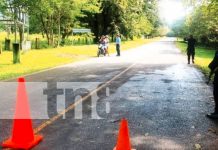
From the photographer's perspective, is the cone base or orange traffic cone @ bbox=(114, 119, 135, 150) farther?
the cone base

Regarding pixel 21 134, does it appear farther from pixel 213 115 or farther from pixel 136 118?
pixel 213 115

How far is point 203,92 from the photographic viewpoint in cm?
1320

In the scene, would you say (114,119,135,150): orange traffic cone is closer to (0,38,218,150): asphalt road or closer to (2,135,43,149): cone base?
(0,38,218,150): asphalt road

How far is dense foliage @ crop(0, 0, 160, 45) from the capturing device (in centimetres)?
3591

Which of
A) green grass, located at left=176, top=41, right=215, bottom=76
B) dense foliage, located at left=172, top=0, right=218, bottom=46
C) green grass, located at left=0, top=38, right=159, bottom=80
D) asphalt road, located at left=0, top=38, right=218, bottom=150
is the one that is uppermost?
dense foliage, located at left=172, top=0, right=218, bottom=46

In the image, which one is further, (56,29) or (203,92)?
(56,29)

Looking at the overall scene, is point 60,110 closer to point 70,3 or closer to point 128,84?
point 128,84

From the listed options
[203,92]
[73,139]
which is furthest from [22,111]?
[203,92]

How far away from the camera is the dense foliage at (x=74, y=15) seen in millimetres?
35906

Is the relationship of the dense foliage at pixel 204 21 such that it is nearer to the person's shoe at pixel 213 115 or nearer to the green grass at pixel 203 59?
the green grass at pixel 203 59

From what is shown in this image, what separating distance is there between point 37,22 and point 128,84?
37.1 metres

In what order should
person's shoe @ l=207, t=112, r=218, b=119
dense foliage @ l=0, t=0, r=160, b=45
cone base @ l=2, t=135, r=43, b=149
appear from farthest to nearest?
1. dense foliage @ l=0, t=0, r=160, b=45
2. person's shoe @ l=207, t=112, r=218, b=119
3. cone base @ l=2, t=135, r=43, b=149

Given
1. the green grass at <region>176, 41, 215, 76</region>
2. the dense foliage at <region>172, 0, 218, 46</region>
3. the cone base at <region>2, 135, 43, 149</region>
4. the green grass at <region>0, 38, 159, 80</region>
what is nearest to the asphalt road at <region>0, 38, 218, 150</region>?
the cone base at <region>2, 135, 43, 149</region>

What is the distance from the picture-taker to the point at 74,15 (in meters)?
48.3
